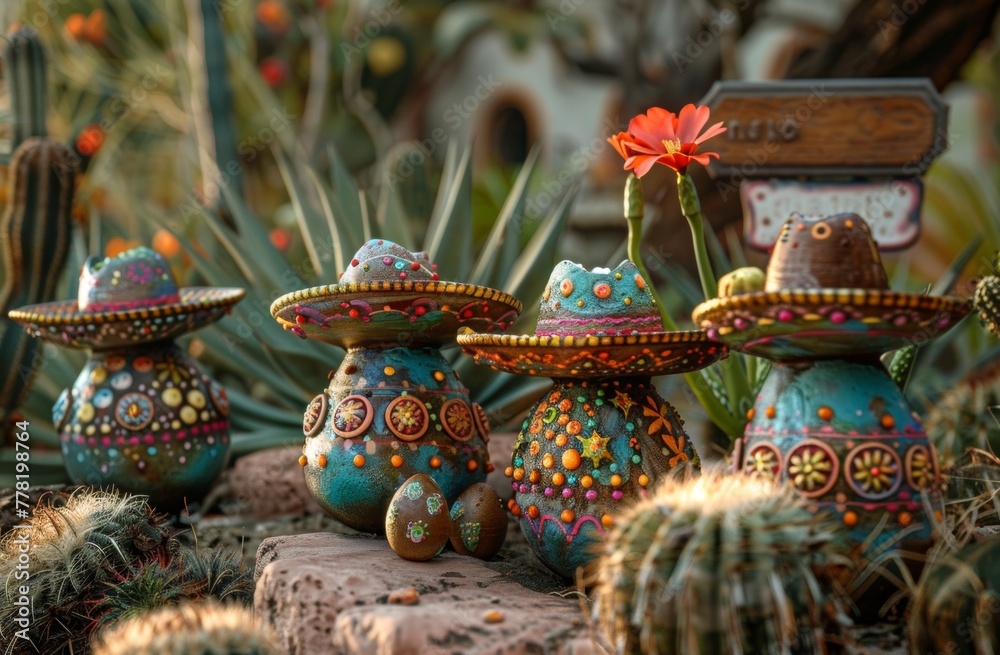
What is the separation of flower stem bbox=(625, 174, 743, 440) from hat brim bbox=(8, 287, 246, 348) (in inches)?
51.4

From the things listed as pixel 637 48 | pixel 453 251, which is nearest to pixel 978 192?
pixel 637 48

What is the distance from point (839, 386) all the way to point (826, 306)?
0.88 ft

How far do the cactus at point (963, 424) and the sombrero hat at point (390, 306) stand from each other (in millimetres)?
1602

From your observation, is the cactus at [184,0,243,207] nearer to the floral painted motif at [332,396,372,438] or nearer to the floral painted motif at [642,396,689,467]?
the floral painted motif at [332,396,372,438]

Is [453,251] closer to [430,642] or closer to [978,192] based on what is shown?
[430,642]

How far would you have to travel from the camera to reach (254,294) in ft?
14.3

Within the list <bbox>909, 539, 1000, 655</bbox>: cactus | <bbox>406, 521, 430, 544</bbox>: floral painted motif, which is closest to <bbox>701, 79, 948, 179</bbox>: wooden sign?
<bbox>406, 521, 430, 544</bbox>: floral painted motif

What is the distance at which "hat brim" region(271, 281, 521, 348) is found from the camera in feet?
8.59

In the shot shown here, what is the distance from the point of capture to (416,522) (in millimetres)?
2529

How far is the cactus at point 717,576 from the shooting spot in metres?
1.81

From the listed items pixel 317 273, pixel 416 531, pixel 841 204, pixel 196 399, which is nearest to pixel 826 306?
pixel 416 531

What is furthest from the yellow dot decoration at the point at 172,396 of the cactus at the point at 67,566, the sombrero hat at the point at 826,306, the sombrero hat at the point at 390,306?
the sombrero hat at the point at 826,306

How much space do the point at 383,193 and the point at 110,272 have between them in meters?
1.83

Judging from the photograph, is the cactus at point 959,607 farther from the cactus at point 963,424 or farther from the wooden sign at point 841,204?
the wooden sign at point 841,204
